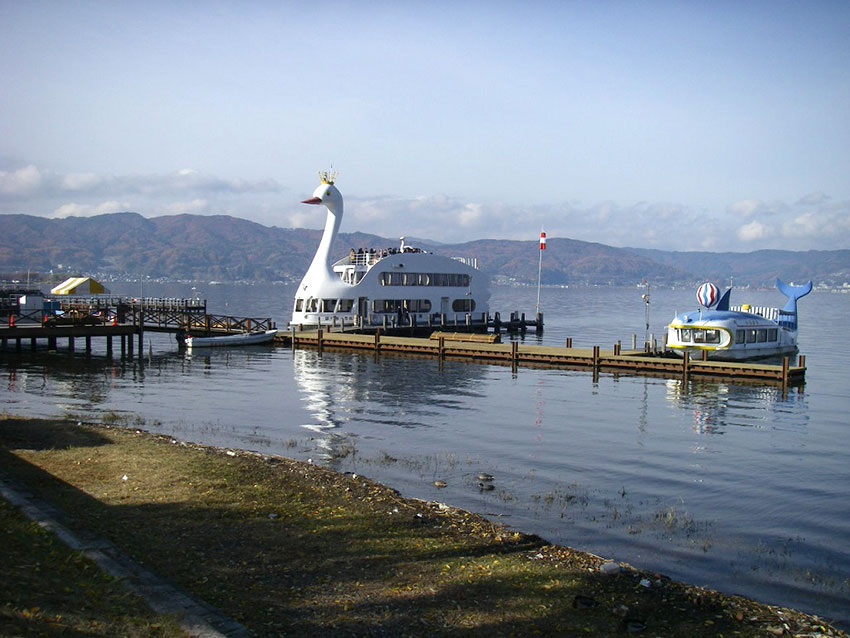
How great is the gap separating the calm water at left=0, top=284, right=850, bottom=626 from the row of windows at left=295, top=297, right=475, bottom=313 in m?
11.6

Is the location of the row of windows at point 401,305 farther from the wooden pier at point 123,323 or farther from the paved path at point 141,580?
the paved path at point 141,580

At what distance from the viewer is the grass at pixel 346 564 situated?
31.3ft

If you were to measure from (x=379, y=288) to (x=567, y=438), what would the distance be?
36.8 meters

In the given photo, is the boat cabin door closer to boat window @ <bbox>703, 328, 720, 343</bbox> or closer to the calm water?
the calm water

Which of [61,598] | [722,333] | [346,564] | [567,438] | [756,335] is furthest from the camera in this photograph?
[756,335]

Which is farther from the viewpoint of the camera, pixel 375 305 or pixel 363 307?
pixel 375 305

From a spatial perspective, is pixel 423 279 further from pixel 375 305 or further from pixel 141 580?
pixel 141 580

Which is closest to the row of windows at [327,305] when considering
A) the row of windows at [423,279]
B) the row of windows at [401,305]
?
the row of windows at [401,305]

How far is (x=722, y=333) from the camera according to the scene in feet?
158

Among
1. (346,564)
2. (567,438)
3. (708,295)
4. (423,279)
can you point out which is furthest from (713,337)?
(346,564)

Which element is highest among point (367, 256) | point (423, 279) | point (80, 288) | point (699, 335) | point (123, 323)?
point (367, 256)

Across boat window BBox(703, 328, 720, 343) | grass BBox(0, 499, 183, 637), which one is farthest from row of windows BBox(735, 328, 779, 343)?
grass BBox(0, 499, 183, 637)

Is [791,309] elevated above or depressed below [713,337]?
above

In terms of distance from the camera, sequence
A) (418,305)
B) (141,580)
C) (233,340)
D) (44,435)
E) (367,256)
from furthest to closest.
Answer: (418,305) → (367,256) → (233,340) → (44,435) → (141,580)
